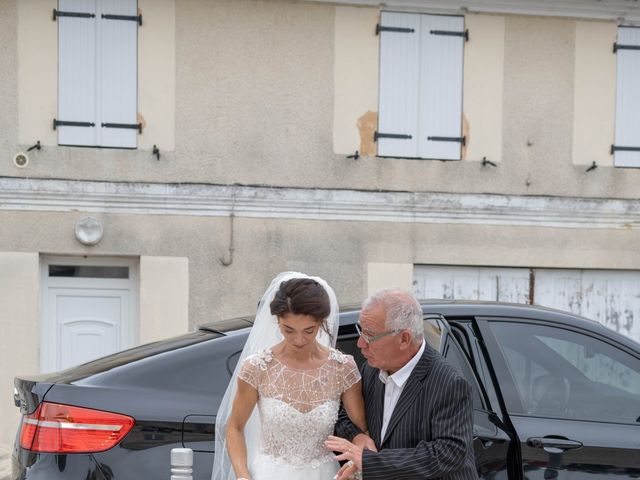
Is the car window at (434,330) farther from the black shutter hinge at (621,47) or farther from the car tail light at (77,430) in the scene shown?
the black shutter hinge at (621,47)

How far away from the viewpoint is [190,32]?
10398mm

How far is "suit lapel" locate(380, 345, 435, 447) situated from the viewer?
3295mm

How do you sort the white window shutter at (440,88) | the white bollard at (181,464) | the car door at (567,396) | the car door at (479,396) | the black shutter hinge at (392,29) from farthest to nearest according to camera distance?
the white window shutter at (440,88) < the black shutter hinge at (392,29) < the car door at (567,396) < the car door at (479,396) < the white bollard at (181,464)

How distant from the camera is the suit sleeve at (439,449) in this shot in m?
3.18

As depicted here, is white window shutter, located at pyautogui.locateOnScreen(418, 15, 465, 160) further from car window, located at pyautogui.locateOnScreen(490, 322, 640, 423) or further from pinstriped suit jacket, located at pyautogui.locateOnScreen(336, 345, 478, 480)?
pinstriped suit jacket, located at pyautogui.locateOnScreen(336, 345, 478, 480)

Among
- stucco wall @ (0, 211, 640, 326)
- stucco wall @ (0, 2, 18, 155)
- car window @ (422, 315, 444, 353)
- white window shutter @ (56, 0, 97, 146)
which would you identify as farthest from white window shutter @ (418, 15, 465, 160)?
car window @ (422, 315, 444, 353)

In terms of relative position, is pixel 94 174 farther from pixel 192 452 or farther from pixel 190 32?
pixel 192 452

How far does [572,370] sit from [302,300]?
174 centimetres

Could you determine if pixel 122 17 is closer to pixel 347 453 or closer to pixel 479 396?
pixel 479 396

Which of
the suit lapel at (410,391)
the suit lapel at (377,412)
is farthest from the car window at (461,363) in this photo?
the suit lapel at (410,391)

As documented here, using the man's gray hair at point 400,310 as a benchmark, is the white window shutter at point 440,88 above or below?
above

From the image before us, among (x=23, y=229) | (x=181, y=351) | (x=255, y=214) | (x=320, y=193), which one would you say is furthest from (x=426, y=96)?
(x=181, y=351)

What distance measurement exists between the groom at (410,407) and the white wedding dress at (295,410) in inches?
10.4

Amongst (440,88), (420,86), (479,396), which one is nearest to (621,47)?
(440,88)
